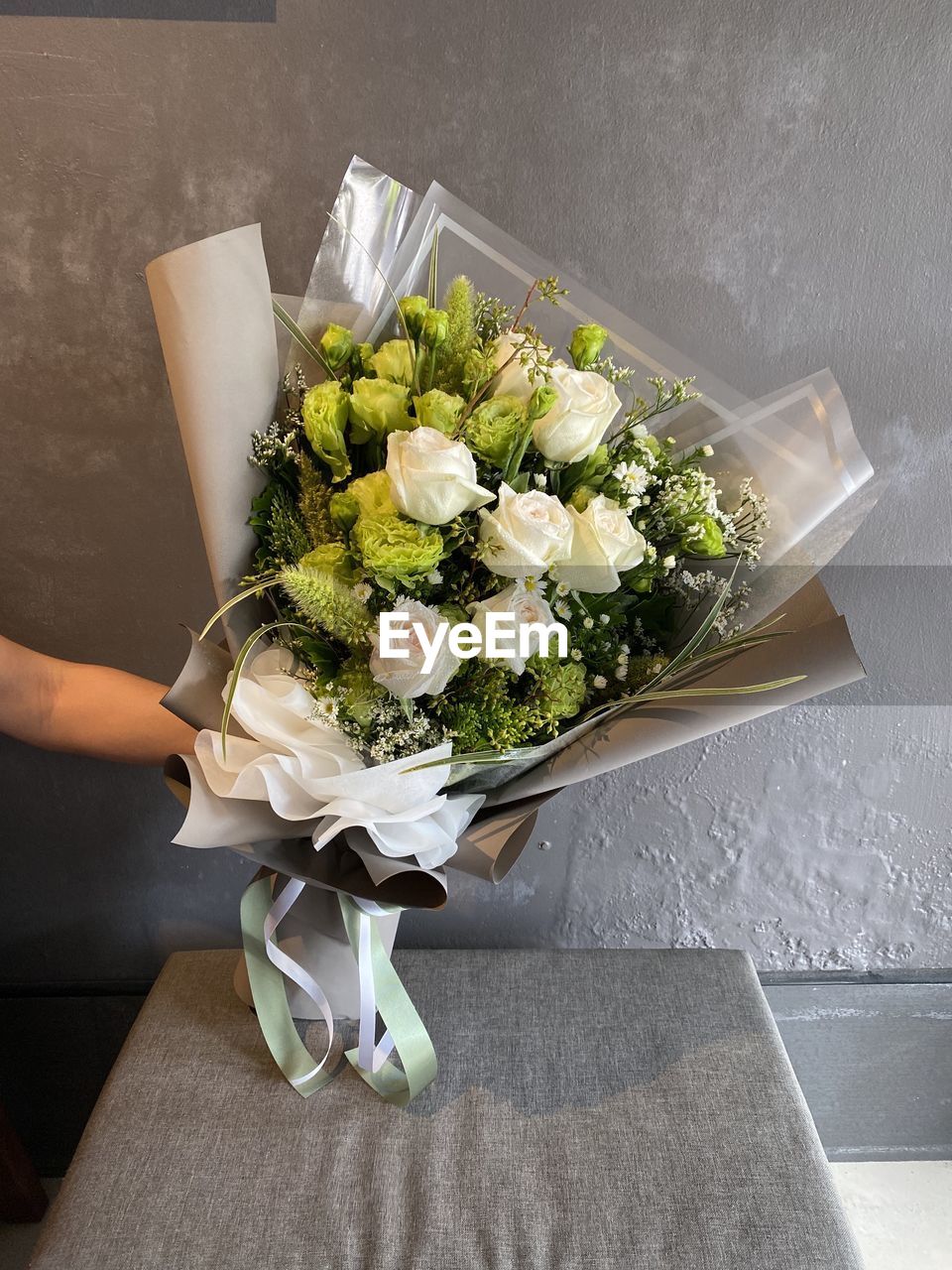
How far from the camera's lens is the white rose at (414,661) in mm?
695

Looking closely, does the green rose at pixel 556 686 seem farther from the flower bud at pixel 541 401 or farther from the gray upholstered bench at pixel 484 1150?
the gray upholstered bench at pixel 484 1150

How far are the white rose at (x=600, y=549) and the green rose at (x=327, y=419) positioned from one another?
19 cm

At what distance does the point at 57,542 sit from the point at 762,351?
2.99 ft

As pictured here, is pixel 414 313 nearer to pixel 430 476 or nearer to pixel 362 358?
pixel 362 358

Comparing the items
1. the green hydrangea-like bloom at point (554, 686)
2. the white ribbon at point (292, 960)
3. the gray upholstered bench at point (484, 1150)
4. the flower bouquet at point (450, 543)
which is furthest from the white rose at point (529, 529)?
the gray upholstered bench at point (484, 1150)

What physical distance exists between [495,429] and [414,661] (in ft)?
0.61

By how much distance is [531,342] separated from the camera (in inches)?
29.1

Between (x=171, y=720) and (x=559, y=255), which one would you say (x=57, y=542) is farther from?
(x=559, y=255)

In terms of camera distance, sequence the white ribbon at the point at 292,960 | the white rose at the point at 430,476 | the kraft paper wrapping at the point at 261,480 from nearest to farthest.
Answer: the white rose at the point at 430,476, the kraft paper wrapping at the point at 261,480, the white ribbon at the point at 292,960

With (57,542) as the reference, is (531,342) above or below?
above

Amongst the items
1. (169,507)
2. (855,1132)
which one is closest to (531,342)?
(169,507)

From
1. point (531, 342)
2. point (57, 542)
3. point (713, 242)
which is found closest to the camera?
point (531, 342)

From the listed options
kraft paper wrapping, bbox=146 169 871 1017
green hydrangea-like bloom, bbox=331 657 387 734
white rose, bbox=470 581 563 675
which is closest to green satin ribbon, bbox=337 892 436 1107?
kraft paper wrapping, bbox=146 169 871 1017

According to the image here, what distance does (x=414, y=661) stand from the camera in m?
0.70
